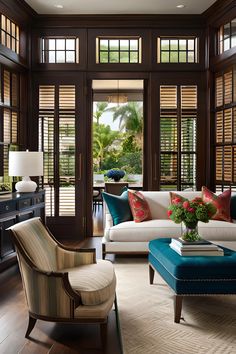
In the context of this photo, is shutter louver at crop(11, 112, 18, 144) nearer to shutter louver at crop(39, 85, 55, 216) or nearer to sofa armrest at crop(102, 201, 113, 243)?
shutter louver at crop(39, 85, 55, 216)

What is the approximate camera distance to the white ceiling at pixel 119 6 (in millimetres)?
5629

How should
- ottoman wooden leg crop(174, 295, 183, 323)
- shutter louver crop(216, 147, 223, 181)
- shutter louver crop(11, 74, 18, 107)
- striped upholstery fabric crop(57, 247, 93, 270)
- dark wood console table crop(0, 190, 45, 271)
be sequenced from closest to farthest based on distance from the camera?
ottoman wooden leg crop(174, 295, 183, 323) < striped upholstery fabric crop(57, 247, 93, 270) < dark wood console table crop(0, 190, 45, 271) < shutter louver crop(11, 74, 18, 107) < shutter louver crop(216, 147, 223, 181)

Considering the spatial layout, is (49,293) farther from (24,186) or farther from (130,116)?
(130,116)

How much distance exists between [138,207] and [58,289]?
2505 mm

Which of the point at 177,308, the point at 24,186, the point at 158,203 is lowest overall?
the point at 177,308

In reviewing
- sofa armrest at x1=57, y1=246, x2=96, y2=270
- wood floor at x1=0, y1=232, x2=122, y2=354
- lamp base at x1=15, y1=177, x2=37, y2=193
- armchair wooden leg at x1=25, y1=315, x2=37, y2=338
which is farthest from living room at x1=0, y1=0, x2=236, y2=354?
armchair wooden leg at x1=25, y1=315, x2=37, y2=338

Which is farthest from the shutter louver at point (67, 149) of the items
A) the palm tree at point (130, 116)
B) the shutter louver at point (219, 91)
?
the palm tree at point (130, 116)

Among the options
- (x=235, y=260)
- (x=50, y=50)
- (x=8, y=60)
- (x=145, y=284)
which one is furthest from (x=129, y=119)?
(x=235, y=260)

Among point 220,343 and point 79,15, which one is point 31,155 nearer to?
point 79,15

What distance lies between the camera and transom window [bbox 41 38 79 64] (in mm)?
6285

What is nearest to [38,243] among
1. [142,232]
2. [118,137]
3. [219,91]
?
[142,232]

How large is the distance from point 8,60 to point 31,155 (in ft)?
5.05

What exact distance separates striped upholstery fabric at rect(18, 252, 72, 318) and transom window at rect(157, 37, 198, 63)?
182 inches

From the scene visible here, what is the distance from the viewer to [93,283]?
265 centimetres
